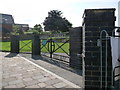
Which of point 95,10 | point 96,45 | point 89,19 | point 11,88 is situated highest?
point 95,10

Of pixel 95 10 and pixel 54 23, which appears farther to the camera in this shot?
pixel 54 23

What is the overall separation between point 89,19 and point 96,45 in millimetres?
610

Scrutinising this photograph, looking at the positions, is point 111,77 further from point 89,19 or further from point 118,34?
point 89,19

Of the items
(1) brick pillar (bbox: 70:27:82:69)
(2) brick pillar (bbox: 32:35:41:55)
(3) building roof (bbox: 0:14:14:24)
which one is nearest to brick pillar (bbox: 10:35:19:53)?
(2) brick pillar (bbox: 32:35:41:55)

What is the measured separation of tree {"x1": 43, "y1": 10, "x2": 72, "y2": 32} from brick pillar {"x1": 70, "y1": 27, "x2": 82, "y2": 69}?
39972mm

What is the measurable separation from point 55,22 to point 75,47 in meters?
42.2

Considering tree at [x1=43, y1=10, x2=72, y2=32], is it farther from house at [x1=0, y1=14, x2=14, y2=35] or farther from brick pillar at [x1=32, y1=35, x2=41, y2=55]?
brick pillar at [x1=32, y1=35, x2=41, y2=55]

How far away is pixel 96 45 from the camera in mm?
2969

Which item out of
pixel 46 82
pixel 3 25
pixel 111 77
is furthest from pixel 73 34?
pixel 3 25

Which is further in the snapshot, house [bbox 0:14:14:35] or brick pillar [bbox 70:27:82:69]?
house [bbox 0:14:14:35]

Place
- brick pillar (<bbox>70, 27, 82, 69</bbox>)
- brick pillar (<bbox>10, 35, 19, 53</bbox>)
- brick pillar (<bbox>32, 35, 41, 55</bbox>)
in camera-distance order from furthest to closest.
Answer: brick pillar (<bbox>10, 35, 19, 53</bbox>) → brick pillar (<bbox>32, 35, 41, 55</bbox>) → brick pillar (<bbox>70, 27, 82, 69</bbox>)

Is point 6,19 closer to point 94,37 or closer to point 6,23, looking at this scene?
point 6,23

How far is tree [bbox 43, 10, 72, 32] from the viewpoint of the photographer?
4556 cm

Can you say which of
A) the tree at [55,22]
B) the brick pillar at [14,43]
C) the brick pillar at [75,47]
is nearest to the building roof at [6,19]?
the tree at [55,22]
